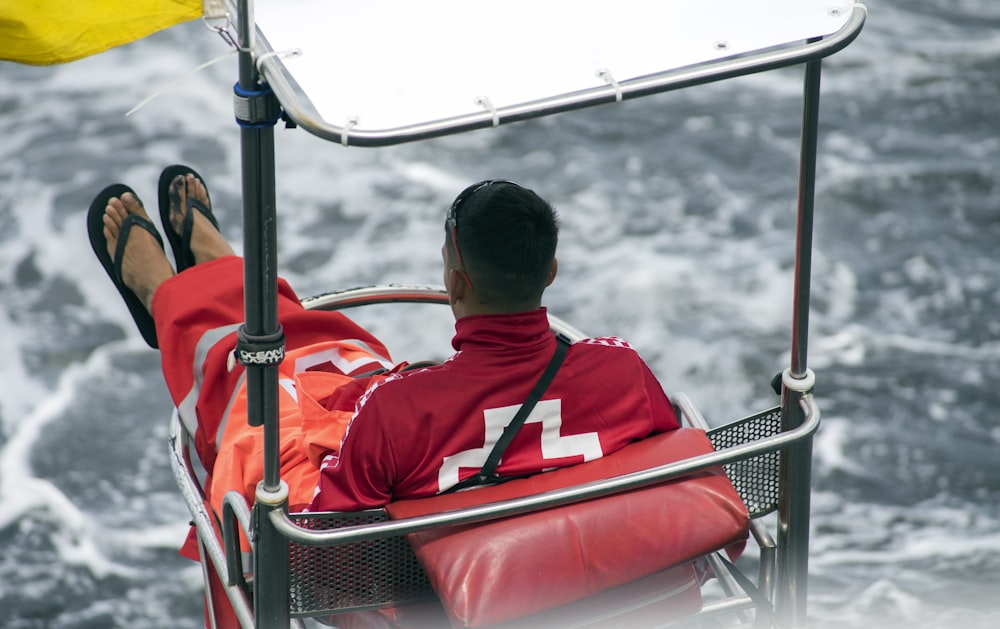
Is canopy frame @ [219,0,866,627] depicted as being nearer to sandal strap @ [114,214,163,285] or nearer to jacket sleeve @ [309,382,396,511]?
jacket sleeve @ [309,382,396,511]

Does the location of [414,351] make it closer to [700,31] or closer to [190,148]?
[190,148]

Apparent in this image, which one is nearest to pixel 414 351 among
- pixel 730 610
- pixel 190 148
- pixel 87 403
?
pixel 87 403

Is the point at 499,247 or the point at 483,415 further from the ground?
the point at 499,247

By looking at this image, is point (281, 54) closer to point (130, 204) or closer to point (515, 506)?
point (515, 506)

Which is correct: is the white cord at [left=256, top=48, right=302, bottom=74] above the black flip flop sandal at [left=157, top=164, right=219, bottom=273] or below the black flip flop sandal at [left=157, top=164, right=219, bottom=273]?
above

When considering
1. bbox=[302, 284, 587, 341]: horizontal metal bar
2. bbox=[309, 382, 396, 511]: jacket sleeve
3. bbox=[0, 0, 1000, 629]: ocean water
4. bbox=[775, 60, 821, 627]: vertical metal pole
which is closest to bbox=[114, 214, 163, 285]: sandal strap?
bbox=[302, 284, 587, 341]: horizontal metal bar

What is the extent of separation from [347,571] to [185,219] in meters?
1.60

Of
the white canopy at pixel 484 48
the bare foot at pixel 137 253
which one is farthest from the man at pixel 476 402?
the bare foot at pixel 137 253

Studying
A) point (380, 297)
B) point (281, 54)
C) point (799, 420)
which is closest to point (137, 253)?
point (380, 297)

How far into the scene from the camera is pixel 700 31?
5.82 ft

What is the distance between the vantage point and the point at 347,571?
183 centimetres

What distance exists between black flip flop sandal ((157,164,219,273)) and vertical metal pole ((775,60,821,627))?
164cm

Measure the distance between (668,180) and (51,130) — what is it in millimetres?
3439

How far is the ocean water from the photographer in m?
4.42
